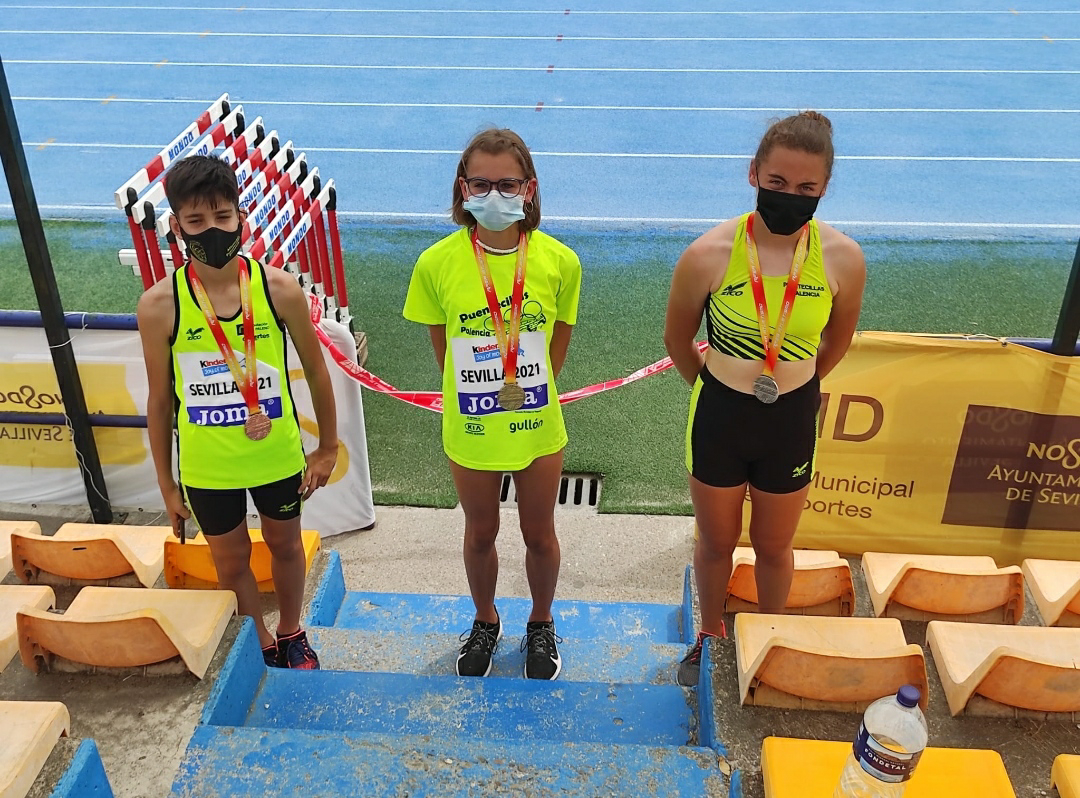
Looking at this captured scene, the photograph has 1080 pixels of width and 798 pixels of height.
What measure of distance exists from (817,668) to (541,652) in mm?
1163

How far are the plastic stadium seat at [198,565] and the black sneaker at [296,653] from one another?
32 cm

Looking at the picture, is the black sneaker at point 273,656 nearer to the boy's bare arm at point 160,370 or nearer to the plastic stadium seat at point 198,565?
the plastic stadium seat at point 198,565

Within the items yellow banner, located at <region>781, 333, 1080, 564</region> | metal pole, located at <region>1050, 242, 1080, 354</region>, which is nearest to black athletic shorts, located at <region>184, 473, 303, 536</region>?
yellow banner, located at <region>781, 333, 1080, 564</region>

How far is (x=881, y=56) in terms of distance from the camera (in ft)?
53.8

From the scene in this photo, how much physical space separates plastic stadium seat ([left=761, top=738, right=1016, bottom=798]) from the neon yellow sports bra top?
1135 mm

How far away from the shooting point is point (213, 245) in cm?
283

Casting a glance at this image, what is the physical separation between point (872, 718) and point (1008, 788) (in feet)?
1.32

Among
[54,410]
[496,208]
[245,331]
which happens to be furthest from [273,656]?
[54,410]

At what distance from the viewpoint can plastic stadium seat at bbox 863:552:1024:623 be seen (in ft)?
11.8

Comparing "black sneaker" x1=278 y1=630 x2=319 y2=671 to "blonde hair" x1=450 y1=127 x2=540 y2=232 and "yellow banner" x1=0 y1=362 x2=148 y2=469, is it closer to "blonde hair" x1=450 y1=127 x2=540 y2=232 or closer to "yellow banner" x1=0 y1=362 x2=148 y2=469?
"blonde hair" x1=450 y1=127 x2=540 y2=232

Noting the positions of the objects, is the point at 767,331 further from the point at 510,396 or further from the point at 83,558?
the point at 83,558

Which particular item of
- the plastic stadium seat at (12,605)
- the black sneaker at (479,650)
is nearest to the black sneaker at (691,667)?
the black sneaker at (479,650)

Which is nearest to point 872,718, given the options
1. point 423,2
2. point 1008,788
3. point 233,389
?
point 1008,788

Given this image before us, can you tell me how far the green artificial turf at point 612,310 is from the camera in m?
5.73
